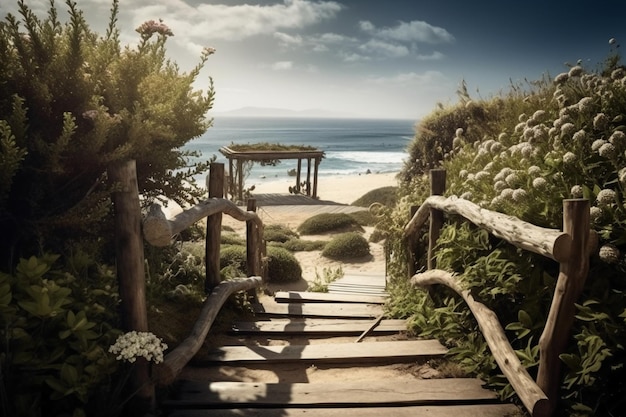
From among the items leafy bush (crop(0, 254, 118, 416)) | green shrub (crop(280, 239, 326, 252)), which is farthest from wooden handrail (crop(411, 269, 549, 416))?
green shrub (crop(280, 239, 326, 252))

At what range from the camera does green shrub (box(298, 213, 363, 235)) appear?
50.6 ft

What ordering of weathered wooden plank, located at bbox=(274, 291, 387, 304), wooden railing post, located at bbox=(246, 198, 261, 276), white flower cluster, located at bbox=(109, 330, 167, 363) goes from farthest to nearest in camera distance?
wooden railing post, located at bbox=(246, 198, 261, 276), weathered wooden plank, located at bbox=(274, 291, 387, 304), white flower cluster, located at bbox=(109, 330, 167, 363)

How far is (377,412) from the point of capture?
297 cm

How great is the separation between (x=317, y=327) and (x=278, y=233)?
9399mm

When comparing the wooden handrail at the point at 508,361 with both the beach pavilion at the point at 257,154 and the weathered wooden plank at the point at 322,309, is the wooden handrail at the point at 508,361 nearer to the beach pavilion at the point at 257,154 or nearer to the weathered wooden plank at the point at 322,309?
the weathered wooden plank at the point at 322,309

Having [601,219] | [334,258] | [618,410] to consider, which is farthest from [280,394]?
[334,258]

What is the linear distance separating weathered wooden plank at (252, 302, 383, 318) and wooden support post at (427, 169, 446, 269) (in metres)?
1.09

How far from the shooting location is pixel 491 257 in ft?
11.7

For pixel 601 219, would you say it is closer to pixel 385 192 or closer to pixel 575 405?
pixel 575 405

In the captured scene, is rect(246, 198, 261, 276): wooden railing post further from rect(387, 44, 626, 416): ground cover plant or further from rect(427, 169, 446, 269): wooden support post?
rect(427, 169, 446, 269): wooden support post

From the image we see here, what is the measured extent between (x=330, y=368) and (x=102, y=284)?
2020 millimetres

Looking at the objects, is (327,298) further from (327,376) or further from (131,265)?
(131,265)

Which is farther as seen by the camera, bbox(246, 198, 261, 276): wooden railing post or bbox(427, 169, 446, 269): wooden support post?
bbox(246, 198, 261, 276): wooden railing post

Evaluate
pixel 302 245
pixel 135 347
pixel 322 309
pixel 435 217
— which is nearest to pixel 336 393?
pixel 135 347
